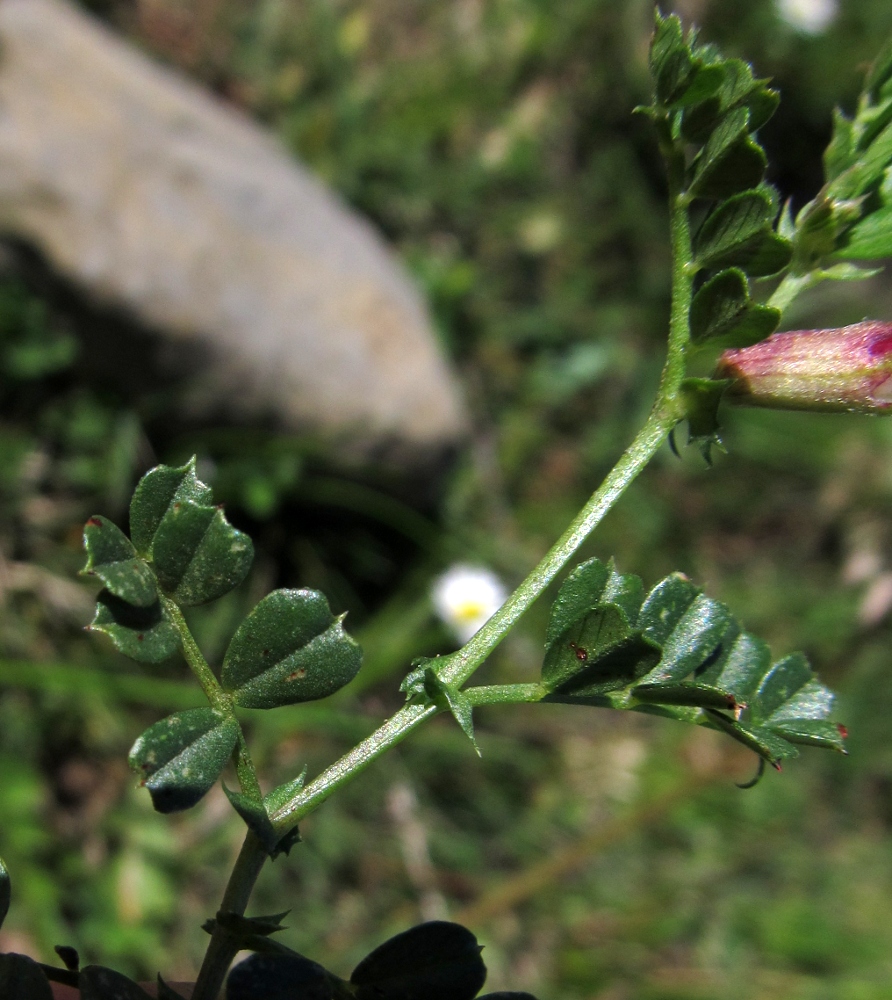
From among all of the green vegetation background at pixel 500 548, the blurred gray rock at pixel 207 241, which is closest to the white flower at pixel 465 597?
the green vegetation background at pixel 500 548

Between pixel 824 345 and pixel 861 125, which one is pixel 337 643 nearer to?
pixel 824 345

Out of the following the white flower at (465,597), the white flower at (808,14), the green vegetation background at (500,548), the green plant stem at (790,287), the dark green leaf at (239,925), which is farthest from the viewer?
the white flower at (808,14)

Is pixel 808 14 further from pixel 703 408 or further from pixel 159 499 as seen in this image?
pixel 159 499

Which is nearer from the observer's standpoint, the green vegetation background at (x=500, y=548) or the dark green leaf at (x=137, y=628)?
the dark green leaf at (x=137, y=628)

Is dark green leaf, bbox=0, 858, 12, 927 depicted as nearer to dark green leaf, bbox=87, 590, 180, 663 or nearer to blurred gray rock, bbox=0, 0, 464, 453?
dark green leaf, bbox=87, 590, 180, 663

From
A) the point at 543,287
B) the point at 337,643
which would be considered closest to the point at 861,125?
the point at 337,643

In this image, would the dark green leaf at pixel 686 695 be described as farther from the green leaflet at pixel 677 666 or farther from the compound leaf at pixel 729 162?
the compound leaf at pixel 729 162
